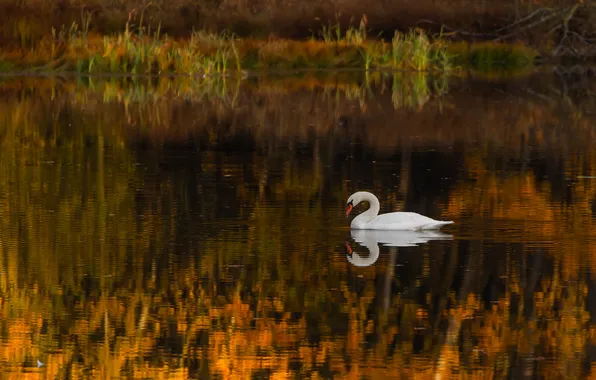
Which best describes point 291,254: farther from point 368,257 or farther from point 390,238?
point 390,238

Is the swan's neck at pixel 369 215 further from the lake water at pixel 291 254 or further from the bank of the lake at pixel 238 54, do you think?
the bank of the lake at pixel 238 54

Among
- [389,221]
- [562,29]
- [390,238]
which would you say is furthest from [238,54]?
[390,238]

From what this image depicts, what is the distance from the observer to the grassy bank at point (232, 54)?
35750 millimetres

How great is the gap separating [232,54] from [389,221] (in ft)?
91.4

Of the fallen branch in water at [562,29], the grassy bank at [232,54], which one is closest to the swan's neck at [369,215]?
the grassy bank at [232,54]

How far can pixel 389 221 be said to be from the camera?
11.4 meters

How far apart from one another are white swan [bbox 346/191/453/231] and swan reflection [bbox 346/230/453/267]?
0.15 ft

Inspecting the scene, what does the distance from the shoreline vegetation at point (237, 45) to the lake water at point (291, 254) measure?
1408 cm

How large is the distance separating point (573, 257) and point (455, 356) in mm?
3040

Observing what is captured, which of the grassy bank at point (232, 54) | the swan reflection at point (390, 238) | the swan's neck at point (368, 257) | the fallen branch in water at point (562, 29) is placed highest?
the fallen branch in water at point (562, 29)

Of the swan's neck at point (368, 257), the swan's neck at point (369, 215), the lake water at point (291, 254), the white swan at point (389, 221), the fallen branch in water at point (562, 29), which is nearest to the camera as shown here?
the lake water at point (291, 254)

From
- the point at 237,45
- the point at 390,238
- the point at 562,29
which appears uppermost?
the point at 562,29

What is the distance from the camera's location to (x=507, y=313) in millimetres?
8328

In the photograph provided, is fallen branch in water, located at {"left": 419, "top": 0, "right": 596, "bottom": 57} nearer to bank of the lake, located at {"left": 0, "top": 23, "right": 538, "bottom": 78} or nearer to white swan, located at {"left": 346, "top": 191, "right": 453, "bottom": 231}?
bank of the lake, located at {"left": 0, "top": 23, "right": 538, "bottom": 78}
